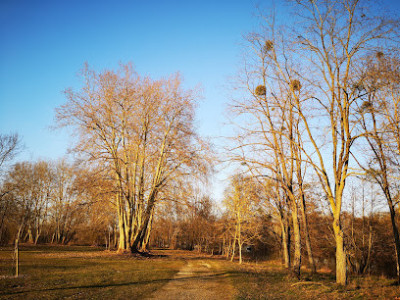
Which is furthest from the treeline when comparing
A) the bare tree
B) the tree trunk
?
the tree trunk

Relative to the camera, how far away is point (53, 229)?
45062 millimetres

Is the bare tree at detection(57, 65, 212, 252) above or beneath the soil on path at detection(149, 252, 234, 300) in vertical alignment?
above

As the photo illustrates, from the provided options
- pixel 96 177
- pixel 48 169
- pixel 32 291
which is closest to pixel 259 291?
pixel 32 291

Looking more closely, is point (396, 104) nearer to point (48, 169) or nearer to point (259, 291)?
point (259, 291)

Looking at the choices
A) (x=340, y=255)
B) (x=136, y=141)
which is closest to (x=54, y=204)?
(x=136, y=141)

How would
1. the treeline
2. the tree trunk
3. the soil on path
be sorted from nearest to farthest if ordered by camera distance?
the soil on path, the tree trunk, the treeline

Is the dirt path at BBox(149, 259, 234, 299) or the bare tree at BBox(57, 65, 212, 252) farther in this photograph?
the bare tree at BBox(57, 65, 212, 252)

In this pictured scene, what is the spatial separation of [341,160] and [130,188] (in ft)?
49.5

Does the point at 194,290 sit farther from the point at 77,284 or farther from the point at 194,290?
the point at 77,284

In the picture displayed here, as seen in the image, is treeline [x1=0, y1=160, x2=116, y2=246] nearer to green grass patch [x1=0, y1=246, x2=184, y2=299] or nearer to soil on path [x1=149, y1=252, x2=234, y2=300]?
green grass patch [x1=0, y1=246, x2=184, y2=299]

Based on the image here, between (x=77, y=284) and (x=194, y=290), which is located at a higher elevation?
(x=77, y=284)

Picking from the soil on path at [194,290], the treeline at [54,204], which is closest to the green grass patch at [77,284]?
the soil on path at [194,290]

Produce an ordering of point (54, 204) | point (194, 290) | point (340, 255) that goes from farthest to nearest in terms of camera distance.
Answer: point (54, 204) → point (194, 290) → point (340, 255)

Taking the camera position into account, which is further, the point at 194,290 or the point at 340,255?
the point at 194,290
